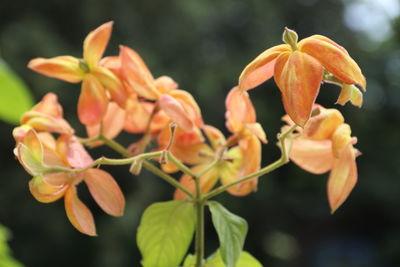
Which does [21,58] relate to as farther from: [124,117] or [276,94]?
[124,117]

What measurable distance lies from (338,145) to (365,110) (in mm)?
7444

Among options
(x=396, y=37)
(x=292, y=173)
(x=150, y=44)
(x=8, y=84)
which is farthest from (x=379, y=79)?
(x=8, y=84)

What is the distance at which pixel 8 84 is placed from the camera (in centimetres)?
68

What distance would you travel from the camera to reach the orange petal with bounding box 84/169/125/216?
46 cm

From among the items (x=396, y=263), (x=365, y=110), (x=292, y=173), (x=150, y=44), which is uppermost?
(x=150, y=44)

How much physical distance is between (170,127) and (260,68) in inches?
3.1

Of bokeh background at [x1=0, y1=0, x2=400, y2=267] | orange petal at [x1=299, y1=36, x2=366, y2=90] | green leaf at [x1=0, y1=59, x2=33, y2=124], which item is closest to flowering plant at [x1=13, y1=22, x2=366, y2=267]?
orange petal at [x1=299, y1=36, x2=366, y2=90]

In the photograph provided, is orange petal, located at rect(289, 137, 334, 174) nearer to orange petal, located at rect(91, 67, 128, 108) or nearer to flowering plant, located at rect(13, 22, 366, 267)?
flowering plant, located at rect(13, 22, 366, 267)

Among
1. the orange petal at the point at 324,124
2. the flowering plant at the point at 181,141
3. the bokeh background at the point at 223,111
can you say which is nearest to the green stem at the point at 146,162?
the flowering plant at the point at 181,141

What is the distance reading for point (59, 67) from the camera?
531 mm

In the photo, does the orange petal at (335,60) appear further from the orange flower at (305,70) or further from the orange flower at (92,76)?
the orange flower at (92,76)

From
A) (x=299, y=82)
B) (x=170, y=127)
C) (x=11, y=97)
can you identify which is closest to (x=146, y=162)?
(x=170, y=127)

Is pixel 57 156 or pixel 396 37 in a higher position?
pixel 57 156

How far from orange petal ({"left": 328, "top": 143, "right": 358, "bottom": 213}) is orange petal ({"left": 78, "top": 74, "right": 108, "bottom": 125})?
0.64 ft
